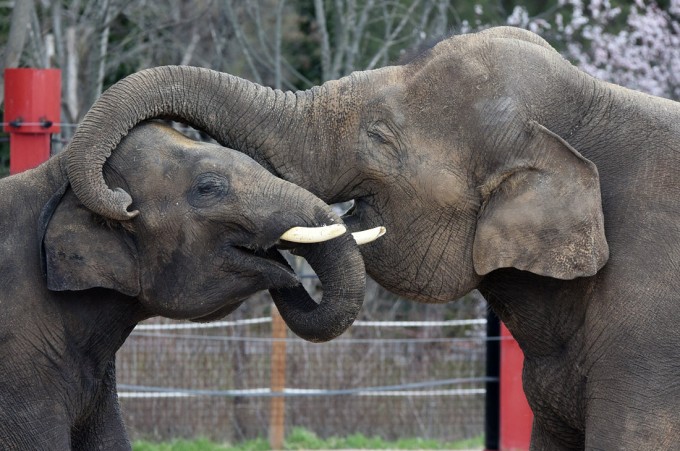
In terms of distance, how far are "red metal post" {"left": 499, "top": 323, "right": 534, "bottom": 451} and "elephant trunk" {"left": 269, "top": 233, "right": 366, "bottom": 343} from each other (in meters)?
4.34

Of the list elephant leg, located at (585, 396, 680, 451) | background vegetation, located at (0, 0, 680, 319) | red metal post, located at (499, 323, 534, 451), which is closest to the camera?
elephant leg, located at (585, 396, 680, 451)

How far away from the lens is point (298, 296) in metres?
5.76

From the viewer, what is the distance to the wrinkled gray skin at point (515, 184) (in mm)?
5297

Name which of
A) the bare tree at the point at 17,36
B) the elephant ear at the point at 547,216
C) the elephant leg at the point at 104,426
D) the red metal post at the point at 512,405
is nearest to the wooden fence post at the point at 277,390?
the red metal post at the point at 512,405

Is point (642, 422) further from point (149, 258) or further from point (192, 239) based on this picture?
point (149, 258)

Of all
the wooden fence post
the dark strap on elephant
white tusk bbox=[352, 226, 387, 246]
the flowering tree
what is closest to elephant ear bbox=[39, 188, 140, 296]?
the dark strap on elephant

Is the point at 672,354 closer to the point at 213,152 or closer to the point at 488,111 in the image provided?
the point at 488,111

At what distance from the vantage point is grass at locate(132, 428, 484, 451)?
1065 cm

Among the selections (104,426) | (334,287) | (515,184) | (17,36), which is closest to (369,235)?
(334,287)

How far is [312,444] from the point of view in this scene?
11039 mm

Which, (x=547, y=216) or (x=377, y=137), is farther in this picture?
(x=377, y=137)

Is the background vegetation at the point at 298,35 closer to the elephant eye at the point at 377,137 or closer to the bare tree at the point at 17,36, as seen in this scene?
the bare tree at the point at 17,36

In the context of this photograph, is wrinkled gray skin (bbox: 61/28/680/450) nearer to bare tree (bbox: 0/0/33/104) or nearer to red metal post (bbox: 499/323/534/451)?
red metal post (bbox: 499/323/534/451)

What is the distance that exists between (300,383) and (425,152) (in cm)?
658
